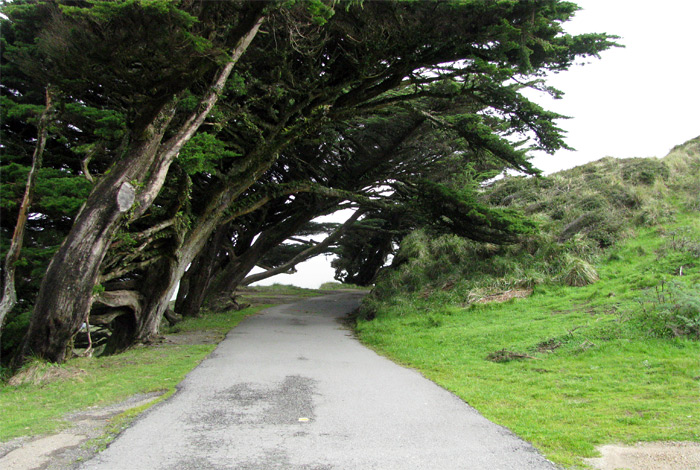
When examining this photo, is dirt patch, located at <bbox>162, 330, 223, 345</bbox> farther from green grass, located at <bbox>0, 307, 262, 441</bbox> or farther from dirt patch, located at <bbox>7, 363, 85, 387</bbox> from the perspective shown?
→ dirt patch, located at <bbox>7, 363, 85, 387</bbox>

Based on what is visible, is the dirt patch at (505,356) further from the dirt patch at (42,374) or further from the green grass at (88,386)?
the dirt patch at (42,374)

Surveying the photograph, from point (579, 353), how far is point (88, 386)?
23.3 feet

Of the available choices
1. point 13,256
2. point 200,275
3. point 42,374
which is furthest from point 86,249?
point 200,275

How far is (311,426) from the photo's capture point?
459cm

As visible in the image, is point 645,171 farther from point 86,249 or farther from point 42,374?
point 42,374

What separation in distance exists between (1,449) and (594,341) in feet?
24.8

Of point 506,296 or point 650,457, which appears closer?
point 650,457

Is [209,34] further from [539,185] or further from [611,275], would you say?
[539,185]

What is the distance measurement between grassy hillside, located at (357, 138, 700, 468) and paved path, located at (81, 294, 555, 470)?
533 millimetres

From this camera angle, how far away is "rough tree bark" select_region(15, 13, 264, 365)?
7.20 m

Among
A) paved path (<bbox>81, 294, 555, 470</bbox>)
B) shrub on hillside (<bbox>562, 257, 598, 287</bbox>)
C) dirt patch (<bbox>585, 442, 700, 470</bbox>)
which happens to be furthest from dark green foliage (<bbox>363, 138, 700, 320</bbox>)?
paved path (<bbox>81, 294, 555, 470</bbox>)

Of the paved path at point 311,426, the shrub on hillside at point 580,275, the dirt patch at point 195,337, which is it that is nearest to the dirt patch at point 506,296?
the shrub on hillside at point 580,275

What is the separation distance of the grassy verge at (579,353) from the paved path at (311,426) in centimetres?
52

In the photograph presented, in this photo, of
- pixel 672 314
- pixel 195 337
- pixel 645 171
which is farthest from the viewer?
pixel 645 171
